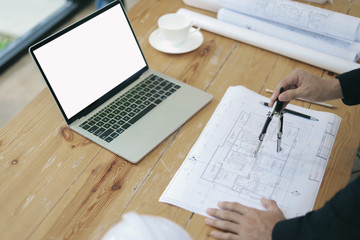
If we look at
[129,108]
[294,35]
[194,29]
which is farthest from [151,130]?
[294,35]

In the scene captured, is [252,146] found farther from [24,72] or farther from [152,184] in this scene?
[24,72]

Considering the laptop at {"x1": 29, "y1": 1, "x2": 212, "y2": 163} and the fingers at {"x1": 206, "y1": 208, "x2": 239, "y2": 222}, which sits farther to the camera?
the laptop at {"x1": 29, "y1": 1, "x2": 212, "y2": 163}

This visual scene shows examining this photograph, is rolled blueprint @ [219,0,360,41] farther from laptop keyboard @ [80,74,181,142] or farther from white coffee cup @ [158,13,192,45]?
laptop keyboard @ [80,74,181,142]

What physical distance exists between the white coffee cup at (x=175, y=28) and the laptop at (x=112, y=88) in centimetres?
15

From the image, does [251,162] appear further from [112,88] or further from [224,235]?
[112,88]

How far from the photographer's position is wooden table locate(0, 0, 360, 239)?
0.77 meters

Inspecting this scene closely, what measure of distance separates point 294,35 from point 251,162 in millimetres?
551

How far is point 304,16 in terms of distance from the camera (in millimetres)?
1209

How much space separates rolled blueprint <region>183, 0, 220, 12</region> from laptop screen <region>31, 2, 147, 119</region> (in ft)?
1.39

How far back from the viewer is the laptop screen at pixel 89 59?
91 centimetres

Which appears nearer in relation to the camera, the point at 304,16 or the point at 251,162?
the point at 251,162

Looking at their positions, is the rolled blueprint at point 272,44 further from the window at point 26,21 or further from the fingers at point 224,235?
the window at point 26,21

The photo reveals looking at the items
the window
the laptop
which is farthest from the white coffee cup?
the window

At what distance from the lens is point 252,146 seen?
36.0 inches
